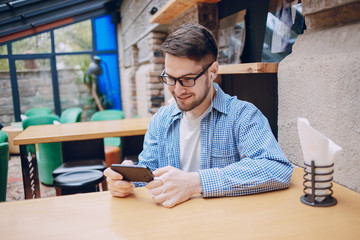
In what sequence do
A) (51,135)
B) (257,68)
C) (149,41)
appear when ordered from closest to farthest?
(257,68) < (51,135) < (149,41)

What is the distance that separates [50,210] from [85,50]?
7.74 meters

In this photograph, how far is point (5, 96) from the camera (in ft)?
→ 25.4

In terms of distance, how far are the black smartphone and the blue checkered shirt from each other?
0.71ft

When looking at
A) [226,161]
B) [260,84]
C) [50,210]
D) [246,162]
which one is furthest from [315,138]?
Answer: [260,84]

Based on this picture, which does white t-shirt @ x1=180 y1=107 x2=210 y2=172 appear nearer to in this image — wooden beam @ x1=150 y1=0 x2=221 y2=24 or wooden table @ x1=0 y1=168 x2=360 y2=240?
wooden table @ x1=0 y1=168 x2=360 y2=240

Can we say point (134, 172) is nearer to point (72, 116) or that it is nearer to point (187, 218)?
point (187, 218)

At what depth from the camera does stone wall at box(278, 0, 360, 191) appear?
3.97 feet

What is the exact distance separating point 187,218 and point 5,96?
8071 millimetres

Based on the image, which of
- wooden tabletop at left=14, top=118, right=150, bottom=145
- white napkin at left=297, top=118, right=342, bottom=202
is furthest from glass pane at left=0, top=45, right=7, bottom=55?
white napkin at left=297, top=118, right=342, bottom=202

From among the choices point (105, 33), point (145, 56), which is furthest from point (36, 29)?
point (145, 56)

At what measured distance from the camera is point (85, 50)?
8.30 meters

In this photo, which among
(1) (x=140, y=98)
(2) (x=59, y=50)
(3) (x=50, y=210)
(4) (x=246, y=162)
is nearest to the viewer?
(3) (x=50, y=210)

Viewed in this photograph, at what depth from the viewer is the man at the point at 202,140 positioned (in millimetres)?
1202

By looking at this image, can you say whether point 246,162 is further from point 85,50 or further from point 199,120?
point 85,50
